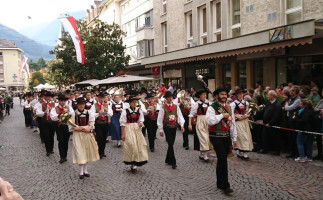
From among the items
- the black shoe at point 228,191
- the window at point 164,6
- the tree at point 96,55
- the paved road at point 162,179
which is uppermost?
the window at point 164,6

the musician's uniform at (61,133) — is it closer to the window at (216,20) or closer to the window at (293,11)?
the window at (293,11)

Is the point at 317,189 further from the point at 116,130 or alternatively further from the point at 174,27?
the point at 174,27

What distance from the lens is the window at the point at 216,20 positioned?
71.7 ft

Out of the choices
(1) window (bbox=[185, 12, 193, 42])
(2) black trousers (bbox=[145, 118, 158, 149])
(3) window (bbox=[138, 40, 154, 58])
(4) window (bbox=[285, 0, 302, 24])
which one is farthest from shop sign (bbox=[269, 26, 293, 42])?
(3) window (bbox=[138, 40, 154, 58])

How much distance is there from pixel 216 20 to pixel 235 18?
214 cm

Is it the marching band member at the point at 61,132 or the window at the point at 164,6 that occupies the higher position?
the window at the point at 164,6

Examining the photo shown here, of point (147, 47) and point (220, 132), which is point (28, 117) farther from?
point (220, 132)

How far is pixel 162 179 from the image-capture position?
7730mm

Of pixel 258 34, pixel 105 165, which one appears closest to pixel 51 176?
pixel 105 165

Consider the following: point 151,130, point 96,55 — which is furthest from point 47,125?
point 96,55

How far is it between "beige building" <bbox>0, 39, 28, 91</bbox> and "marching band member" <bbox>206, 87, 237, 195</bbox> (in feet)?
383

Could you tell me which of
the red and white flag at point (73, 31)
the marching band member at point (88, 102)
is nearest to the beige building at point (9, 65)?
the red and white flag at point (73, 31)

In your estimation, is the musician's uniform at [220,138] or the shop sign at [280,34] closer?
the musician's uniform at [220,138]

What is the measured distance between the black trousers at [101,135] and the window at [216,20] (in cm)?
1309
